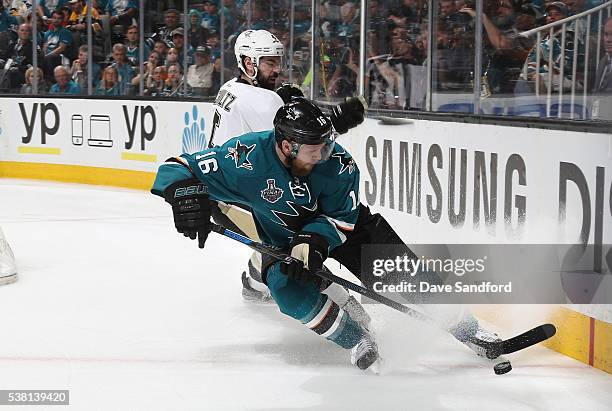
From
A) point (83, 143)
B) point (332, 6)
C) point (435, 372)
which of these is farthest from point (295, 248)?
point (83, 143)

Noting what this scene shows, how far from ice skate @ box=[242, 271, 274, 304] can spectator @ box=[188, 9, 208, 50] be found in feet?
13.9

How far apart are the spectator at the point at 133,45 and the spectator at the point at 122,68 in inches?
1.6

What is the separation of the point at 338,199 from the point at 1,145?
6806mm

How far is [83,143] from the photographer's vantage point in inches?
360

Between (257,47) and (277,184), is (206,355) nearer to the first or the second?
(277,184)

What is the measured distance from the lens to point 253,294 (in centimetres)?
443

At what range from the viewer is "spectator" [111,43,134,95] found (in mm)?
9008

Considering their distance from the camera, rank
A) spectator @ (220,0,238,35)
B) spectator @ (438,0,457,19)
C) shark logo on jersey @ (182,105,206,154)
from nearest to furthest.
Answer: spectator @ (438,0,457,19) < spectator @ (220,0,238,35) < shark logo on jersey @ (182,105,206,154)

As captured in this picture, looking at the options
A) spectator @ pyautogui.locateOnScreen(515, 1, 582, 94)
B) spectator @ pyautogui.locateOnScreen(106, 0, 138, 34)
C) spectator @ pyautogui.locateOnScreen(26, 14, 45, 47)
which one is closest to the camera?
spectator @ pyautogui.locateOnScreen(515, 1, 582, 94)

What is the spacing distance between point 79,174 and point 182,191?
6.08m

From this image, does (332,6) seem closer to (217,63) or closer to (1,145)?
A: (217,63)

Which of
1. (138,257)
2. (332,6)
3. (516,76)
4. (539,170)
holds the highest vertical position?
(332,6)

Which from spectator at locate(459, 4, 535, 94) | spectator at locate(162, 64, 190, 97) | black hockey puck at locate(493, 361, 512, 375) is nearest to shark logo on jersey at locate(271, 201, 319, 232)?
black hockey puck at locate(493, 361, 512, 375)

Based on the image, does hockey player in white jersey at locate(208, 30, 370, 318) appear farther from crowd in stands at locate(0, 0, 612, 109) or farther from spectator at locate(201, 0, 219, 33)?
spectator at locate(201, 0, 219, 33)
